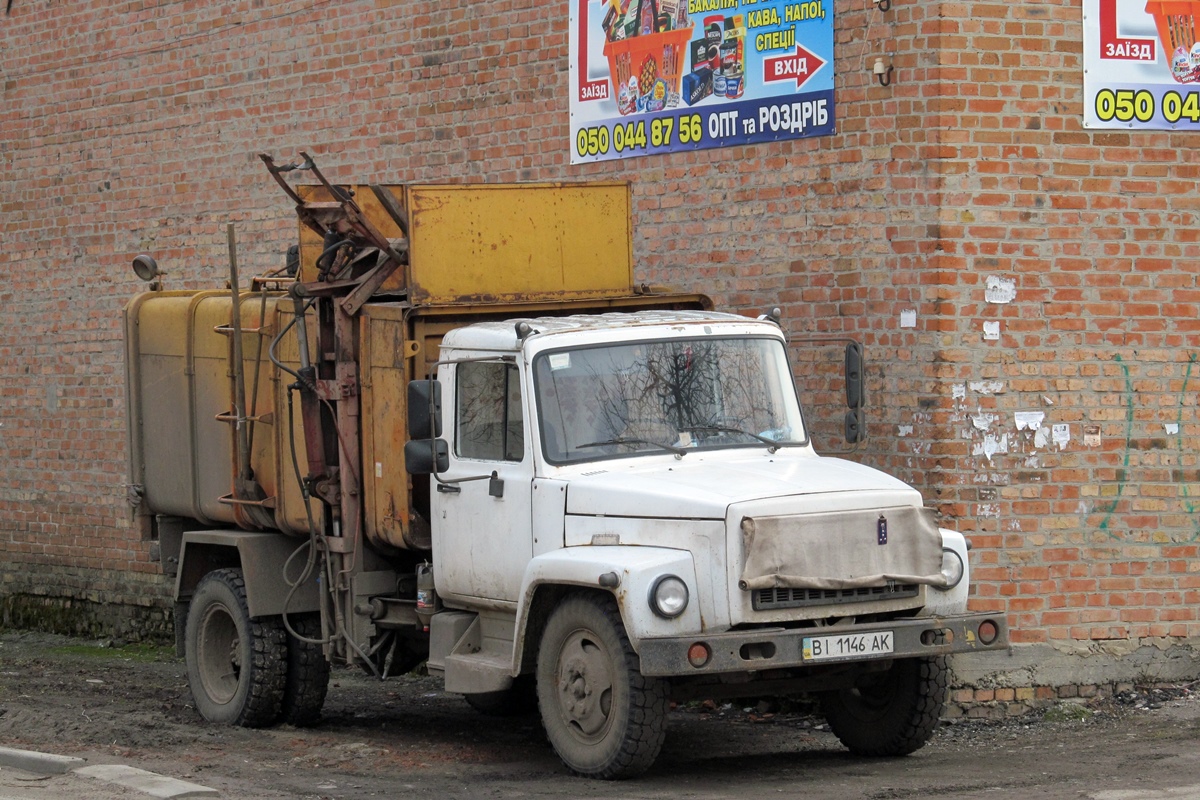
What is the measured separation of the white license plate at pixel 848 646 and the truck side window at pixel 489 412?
1774 millimetres

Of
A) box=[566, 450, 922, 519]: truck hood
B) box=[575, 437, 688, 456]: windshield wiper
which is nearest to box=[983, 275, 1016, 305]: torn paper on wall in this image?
box=[566, 450, 922, 519]: truck hood

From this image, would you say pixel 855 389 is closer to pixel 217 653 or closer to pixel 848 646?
pixel 848 646

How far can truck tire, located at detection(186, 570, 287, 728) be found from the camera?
10.4m

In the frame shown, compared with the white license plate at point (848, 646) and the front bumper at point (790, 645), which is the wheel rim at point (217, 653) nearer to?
the front bumper at point (790, 645)

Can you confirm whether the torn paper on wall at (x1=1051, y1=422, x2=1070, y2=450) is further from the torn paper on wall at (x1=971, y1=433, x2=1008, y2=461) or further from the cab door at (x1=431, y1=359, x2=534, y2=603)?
the cab door at (x1=431, y1=359, x2=534, y2=603)

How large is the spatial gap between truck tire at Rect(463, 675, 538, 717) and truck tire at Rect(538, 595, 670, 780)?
2300 millimetres

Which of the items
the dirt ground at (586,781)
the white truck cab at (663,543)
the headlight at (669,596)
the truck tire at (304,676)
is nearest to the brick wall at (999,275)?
the dirt ground at (586,781)

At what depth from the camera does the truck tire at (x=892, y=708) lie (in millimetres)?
8672

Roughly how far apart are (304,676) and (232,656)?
0.74 metres

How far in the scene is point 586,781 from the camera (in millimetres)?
8281

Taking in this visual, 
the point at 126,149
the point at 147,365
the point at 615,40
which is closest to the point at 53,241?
the point at 126,149

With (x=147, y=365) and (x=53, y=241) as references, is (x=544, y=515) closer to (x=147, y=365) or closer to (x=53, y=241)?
(x=147, y=365)

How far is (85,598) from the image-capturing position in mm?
16031

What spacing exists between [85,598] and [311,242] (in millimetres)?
7062
